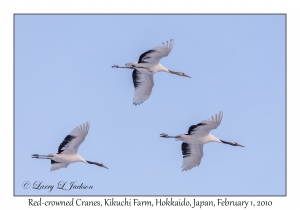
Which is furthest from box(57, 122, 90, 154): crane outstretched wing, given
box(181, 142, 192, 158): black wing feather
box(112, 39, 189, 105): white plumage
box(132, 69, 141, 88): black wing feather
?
box(181, 142, 192, 158): black wing feather

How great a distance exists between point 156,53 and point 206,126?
315 centimetres

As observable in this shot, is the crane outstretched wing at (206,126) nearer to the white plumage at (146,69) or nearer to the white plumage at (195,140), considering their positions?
the white plumage at (195,140)

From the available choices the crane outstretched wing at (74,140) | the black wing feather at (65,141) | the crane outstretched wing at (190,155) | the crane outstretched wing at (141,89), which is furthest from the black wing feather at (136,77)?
the black wing feather at (65,141)

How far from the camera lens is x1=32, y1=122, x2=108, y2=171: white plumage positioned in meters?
24.4

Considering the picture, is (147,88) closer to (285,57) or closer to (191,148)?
(191,148)

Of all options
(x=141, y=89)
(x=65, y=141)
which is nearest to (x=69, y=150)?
(x=65, y=141)

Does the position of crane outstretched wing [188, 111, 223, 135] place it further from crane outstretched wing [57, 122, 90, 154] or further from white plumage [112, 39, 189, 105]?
crane outstretched wing [57, 122, 90, 154]

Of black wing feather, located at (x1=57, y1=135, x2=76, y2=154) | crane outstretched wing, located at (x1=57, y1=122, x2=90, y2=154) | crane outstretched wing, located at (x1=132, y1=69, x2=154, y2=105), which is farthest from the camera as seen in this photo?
crane outstretched wing, located at (x1=132, y1=69, x2=154, y2=105)

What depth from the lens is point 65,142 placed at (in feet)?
81.5

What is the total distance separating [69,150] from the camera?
2516 cm

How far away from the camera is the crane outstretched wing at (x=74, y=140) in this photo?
960 inches

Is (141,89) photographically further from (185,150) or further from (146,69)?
(185,150)
